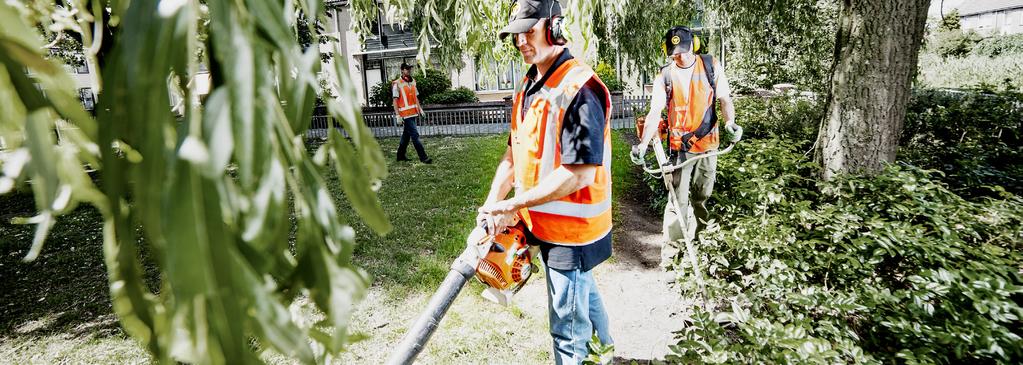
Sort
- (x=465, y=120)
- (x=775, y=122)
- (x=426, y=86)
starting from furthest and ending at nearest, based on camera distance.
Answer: (x=426, y=86) < (x=465, y=120) < (x=775, y=122)

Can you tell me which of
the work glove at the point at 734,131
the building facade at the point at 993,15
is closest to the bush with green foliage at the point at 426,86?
the work glove at the point at 734,131

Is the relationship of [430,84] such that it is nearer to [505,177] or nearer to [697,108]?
[697,108]

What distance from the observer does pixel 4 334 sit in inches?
165

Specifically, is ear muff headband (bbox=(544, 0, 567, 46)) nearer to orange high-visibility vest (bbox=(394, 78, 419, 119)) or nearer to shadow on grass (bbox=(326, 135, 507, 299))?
shadow on grass (bbox=(326, 135, 507, 299))

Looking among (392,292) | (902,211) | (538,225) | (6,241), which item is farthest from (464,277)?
(6,241)

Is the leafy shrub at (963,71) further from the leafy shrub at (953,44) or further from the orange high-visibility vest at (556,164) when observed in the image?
the orange high-visibility vest at (556,164)

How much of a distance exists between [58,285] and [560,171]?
199 inches

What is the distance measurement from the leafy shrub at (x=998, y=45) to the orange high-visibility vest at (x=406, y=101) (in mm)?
34496

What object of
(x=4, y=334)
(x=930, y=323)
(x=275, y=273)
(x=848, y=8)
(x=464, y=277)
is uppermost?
(x=848, y=8)

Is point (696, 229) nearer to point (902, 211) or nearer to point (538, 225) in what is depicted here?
point (902, 211)

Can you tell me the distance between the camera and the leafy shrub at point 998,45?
31777 millimetres

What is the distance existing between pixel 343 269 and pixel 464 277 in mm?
1647

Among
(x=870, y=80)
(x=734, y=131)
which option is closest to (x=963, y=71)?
(x=734, y=131)

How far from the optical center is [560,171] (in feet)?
8.29
